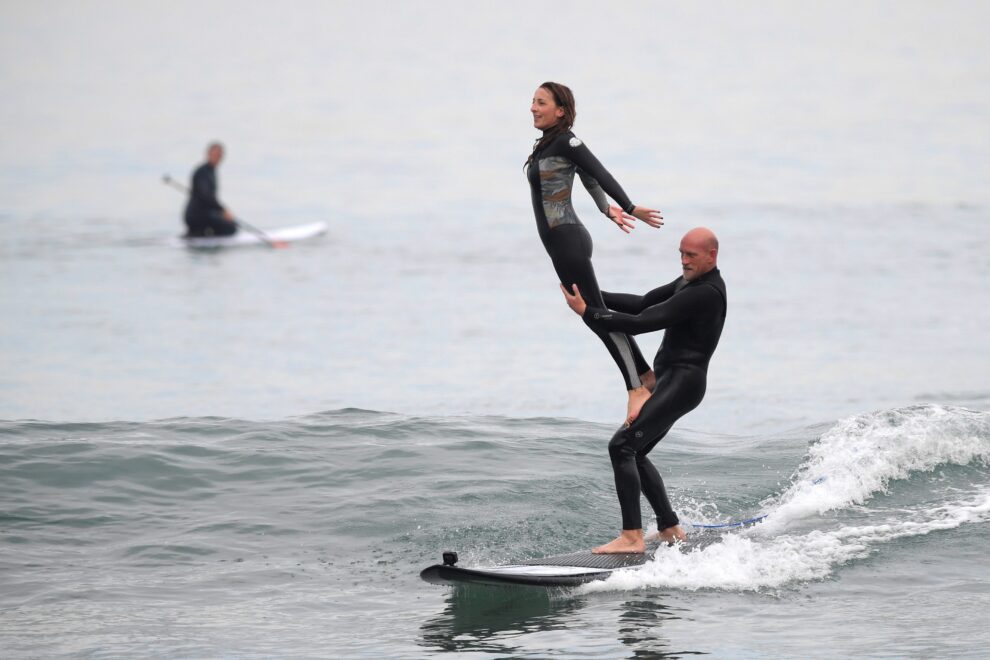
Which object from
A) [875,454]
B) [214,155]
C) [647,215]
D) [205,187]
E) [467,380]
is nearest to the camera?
[647,215]

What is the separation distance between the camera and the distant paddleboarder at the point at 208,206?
27.8m

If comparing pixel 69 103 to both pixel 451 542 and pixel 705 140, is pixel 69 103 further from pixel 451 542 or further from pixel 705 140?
pixel 451 542

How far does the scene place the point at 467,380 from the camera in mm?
17672

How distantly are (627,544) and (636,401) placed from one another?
942 mm

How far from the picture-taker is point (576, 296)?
8.86m

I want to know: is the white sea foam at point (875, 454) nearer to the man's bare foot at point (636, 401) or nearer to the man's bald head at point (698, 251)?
the man's bare foot at point (636, 401)

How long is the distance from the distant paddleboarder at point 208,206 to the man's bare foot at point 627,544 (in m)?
19.9

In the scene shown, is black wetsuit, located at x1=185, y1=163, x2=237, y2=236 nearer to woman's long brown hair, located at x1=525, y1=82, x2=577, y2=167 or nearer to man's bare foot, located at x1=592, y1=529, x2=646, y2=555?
woman's long brown hair, located at x1=525, y1=82, x2=577, y2=167

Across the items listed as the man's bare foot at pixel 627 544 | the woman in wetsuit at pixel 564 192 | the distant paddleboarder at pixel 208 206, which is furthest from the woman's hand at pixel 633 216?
the distant paddleboarder at pixel 208 206

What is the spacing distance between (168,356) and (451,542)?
10.4 m

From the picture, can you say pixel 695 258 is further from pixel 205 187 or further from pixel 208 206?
pixel 208 206

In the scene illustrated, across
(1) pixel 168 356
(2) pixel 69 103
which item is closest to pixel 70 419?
(1) pixel 168 356

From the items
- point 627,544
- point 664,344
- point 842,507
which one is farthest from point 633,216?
point 842,507

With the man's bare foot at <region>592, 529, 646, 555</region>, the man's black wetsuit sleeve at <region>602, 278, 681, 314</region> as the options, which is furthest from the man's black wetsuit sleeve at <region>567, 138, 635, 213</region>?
the man's bare foot at <region>592, 529, 646, 555</region>
